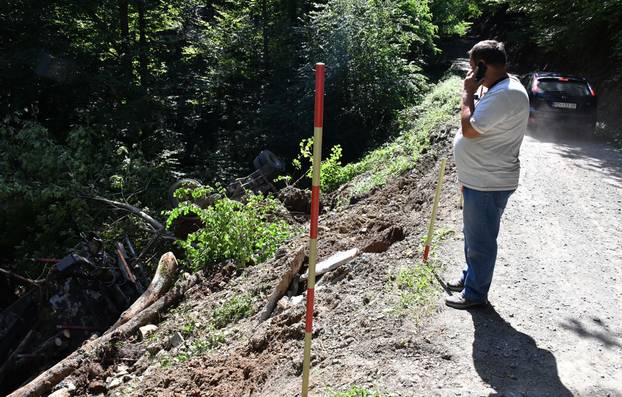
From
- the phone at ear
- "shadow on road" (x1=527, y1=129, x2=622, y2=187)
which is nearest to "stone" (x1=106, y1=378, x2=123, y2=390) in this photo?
the phone at ear

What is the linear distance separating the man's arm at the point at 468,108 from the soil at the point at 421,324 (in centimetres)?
160

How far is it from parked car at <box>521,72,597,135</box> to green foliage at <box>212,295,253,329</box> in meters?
9.60

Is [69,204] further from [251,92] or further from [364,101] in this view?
[251,92]

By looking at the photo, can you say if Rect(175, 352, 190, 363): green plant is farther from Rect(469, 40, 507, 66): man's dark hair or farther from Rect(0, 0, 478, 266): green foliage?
Rect(0, 0, 478, 266): green foliage

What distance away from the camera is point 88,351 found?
674cm

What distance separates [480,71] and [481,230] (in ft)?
4.18

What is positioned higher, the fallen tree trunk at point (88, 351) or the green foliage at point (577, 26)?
the green foliage at point (577, 26)

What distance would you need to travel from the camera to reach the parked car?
13.1 metres

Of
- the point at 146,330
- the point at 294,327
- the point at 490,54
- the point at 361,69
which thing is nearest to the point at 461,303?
the point at 294,327

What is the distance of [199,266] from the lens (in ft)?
27.2

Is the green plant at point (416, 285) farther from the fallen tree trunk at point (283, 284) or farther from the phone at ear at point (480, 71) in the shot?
the phone at ear at point (480, 71)

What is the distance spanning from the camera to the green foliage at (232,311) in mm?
6391

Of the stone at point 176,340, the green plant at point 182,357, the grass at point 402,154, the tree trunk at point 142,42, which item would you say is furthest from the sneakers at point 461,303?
the tree trunk at point 142,42

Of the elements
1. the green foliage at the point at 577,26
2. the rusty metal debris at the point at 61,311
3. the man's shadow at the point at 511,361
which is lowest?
the rusty metal debris at the point at 61,311
